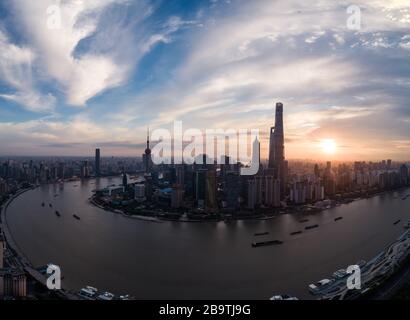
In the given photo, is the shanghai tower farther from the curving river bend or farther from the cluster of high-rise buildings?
the curving river bend

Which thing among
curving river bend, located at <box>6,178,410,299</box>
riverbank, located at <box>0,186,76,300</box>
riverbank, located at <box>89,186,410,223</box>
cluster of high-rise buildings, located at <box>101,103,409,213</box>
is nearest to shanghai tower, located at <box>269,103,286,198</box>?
cluster of high-rise buildings, located at <box>101,103,409,213</box>

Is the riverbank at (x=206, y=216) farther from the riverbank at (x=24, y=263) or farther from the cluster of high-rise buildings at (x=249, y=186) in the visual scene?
the riverbank at (x=24, y=263)

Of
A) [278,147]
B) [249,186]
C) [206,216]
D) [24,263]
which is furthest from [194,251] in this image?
[278,147]

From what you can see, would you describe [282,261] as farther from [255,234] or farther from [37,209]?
[37,209]

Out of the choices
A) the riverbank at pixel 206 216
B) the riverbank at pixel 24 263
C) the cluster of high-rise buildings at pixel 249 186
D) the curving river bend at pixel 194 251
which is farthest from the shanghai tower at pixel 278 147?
the riverbank at pixel 24 263

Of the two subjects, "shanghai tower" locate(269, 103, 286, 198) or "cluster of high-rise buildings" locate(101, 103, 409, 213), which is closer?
"cluster of high-rise buildings" locate(101, 103, 409, 213)

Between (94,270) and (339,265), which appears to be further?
(339,265)

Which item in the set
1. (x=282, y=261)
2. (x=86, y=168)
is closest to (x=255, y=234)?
(x=282, y=261)
